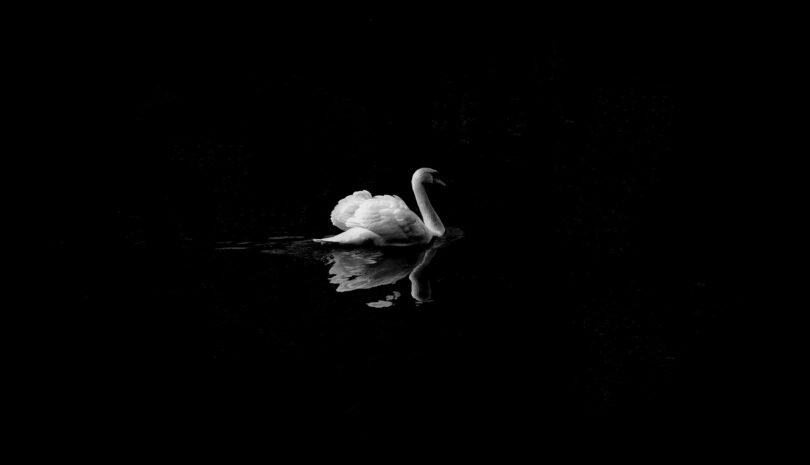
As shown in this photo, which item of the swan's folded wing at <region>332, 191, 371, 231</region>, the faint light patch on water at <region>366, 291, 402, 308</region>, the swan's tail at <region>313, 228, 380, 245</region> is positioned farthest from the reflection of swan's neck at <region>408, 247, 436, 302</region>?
the swan's folded wing at <region>332, 191, 371, 231</region>

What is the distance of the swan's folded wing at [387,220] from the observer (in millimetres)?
6723

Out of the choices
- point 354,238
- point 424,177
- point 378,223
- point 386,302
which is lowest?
point 386,302

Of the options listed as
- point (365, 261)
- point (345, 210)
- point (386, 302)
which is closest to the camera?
point (386, 302)

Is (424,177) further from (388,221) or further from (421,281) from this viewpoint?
(421,281)

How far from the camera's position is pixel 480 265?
660 centimetres

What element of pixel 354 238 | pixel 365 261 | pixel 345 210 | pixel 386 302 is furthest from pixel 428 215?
pixel 386 302

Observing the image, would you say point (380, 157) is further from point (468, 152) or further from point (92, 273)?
point (92, 273)

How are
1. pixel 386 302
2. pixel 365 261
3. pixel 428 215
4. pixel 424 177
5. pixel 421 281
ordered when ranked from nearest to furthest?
pixel 386 302 < pixel 421 281 < pixel 365 261 < pixel 428 215 < pixel 424 177

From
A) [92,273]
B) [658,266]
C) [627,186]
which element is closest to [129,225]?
[92,273]

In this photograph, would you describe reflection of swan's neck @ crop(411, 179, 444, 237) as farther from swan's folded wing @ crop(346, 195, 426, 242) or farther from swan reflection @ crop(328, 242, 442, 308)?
swan's folded wing @ crop(346, 195, 426, 242)

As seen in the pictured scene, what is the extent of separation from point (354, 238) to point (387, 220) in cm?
30

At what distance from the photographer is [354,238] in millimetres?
6715

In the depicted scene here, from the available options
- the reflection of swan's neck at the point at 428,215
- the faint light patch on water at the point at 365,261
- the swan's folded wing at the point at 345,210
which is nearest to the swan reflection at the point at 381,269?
the faint light patch on water at the point at 365,261

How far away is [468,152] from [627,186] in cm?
238
